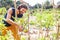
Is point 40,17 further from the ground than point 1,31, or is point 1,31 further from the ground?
point 40,17

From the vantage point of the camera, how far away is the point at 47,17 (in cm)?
178

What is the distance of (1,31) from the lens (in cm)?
174

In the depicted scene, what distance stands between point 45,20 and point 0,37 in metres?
0.47

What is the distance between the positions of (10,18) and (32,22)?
326mm

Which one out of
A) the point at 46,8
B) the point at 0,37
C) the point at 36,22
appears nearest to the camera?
the point at 0,37

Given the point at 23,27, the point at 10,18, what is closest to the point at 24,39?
the point at 23,27

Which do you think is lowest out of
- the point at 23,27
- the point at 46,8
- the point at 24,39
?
the point at 24,39

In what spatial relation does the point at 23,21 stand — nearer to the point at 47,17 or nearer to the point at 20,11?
the point at 47,17

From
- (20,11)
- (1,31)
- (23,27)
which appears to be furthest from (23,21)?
(20,11)

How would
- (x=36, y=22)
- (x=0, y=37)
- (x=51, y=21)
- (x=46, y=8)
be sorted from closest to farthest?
(x=0, y=37)
(x=51, y=21)
(x=36, y=22)
(x=46, y=8)

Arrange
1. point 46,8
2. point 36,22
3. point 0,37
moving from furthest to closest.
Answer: point 46,8 < point 36,22 < point 0,37

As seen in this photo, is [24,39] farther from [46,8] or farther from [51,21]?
[46,8]

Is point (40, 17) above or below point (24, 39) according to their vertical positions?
above

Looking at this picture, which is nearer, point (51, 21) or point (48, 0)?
point (51, 21)
